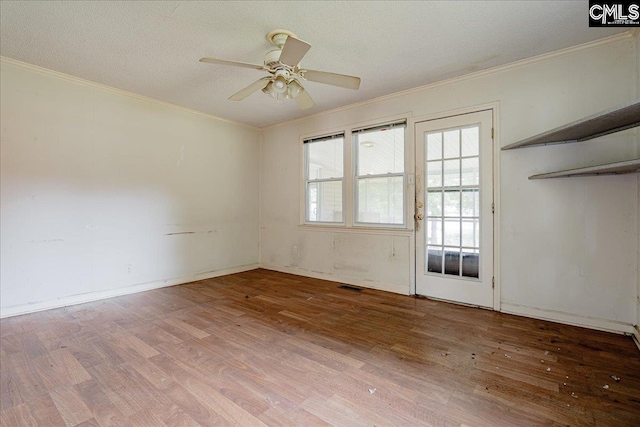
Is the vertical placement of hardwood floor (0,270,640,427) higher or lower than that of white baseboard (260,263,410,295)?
lower

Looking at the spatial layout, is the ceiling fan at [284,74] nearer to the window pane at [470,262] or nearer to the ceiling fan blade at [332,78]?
the ceiling fan blade at [332,78]

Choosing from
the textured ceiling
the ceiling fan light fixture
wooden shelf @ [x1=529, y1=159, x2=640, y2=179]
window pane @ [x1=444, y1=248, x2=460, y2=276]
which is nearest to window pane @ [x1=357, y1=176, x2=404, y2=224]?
window pane @ [x1=444, y1=248, x2=460, y2=276]

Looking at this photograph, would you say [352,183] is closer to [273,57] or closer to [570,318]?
[273,57]

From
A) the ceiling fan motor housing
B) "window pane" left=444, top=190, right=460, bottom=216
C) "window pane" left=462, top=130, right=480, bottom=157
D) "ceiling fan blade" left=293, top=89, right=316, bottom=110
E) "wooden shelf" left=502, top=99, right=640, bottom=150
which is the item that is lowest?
"window pane" left=444, top=190, right=460, bottom=216

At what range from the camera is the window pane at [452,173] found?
342 cm

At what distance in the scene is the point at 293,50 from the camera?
2.06 m

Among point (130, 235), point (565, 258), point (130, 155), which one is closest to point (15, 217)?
point (130, 235)

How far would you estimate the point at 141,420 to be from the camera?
151 centimetres

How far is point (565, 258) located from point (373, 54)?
281 centimetres

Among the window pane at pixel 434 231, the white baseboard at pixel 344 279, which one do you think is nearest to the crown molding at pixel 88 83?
the white baseboard at pixel 344 279

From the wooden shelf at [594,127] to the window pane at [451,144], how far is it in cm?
53

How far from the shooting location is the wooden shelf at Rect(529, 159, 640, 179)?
71.7 inches

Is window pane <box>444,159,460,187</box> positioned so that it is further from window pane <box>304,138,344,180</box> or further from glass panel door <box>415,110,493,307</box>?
window pane <box>304,138,344,180</box>

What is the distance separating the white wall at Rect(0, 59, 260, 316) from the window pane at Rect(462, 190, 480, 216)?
378 cm
